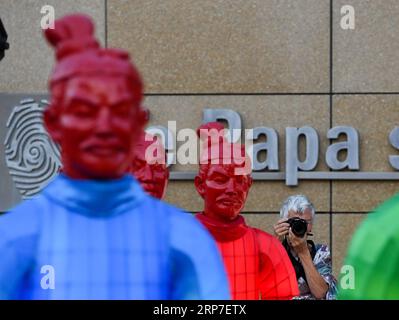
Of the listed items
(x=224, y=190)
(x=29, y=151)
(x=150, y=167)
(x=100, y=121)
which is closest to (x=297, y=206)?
(x=224, y=190)

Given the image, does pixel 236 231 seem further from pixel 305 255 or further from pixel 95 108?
pixel 95 108

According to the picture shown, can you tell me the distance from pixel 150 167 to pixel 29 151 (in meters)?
4.03

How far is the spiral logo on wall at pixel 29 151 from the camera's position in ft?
29.3

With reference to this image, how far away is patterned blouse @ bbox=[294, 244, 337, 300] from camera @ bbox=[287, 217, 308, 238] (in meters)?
0.17

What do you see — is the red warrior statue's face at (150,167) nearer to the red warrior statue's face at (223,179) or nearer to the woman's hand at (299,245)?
the red warrior statue's face at (223,179)

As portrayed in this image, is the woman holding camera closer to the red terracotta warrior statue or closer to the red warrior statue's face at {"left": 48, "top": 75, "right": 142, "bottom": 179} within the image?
the red terracotta warrior statue

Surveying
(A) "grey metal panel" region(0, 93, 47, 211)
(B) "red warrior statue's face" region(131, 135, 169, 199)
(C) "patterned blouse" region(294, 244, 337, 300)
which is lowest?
(C) "patterned blouse" region(294, 244, 337, 300)

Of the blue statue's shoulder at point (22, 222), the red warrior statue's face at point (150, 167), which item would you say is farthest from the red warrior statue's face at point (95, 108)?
the red warrior statue's face at point (150, 167)

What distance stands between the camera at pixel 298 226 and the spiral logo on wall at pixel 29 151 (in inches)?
129

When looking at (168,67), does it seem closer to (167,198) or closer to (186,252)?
(167,198)

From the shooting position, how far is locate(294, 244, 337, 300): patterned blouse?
18.9 feet

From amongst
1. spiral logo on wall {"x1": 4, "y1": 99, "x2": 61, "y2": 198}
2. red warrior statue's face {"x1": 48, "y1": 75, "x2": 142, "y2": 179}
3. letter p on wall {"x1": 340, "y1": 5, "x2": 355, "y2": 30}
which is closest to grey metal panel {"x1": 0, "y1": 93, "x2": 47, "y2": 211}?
spiral logo on wall {"x1": 4, "y1": 99, "x2": 61, "y2": 198}

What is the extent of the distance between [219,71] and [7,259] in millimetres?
5984

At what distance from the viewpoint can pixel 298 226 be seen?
598cm
